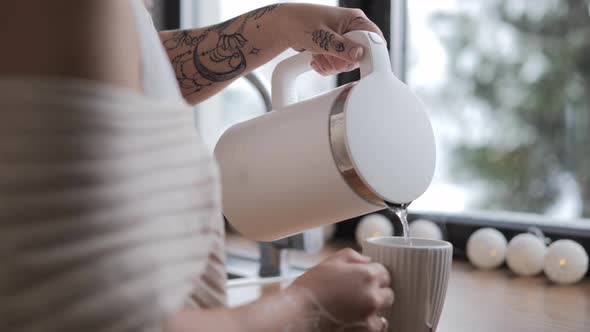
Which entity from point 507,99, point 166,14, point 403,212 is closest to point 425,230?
point 507,99

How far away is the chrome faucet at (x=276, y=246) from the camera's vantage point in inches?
42.4

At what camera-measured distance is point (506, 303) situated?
32.8 inches

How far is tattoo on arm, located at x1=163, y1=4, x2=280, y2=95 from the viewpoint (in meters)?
0.88

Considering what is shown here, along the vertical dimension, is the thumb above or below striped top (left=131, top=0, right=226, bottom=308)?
above

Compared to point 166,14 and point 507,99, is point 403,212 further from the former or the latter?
point 166,14

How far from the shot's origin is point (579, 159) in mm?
1182

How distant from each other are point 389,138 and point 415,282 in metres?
0.15

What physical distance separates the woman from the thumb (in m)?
0.29

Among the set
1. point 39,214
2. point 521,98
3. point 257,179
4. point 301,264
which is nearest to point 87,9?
point 39,214

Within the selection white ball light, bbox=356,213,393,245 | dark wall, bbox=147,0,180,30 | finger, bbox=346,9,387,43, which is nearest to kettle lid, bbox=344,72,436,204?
finger, bbox=346,9,387,43

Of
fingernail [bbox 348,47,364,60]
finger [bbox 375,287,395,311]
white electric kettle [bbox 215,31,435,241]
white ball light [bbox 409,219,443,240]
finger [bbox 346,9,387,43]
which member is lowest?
white ball light [bbox 409,219,443,240]

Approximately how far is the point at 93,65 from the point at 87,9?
0.04 m

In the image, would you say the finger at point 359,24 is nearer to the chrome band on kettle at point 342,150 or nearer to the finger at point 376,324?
the chrome band on kettle at point 342,150

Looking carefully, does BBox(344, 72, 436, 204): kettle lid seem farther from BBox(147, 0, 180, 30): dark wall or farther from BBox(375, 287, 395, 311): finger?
BBox(147, 0, 180, 30): dark wall
